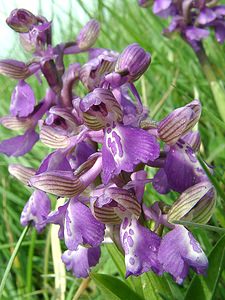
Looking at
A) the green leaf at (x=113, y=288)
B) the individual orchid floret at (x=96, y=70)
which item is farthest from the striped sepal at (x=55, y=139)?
the green leaf at (x=113, y=288)

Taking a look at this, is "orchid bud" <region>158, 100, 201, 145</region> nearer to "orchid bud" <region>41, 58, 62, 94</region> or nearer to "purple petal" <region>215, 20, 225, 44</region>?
"orchid bud" <region>41, 58, 62, 94</region>

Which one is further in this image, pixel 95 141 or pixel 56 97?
pixel 56 97

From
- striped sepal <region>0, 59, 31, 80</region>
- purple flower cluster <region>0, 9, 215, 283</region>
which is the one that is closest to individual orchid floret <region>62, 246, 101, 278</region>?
purple flower cluster <region>0, 9, 215, 283</region>

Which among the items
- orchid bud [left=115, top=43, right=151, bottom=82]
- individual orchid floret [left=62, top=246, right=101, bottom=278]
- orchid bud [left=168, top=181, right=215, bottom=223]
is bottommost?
individual orchid floret [left=62, top=246, right=101, bottom=278]

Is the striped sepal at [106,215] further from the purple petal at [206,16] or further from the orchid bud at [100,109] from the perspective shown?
the purple petal at [206,16]

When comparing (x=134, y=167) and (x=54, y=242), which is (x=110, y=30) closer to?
(x=54, y=242)

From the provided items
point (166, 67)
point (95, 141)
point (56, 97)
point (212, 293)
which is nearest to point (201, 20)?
point (166, 67)

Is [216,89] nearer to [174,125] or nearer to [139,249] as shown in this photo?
[174,125]

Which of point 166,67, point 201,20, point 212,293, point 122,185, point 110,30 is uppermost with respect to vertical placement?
point 122,185
